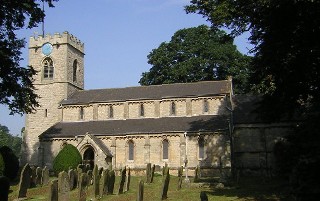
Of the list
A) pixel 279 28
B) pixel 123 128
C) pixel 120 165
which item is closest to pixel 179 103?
pixel 123 128

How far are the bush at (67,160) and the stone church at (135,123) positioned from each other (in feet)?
9.34

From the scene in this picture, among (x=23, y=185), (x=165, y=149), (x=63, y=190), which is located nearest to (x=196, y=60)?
(x=165, y=149)

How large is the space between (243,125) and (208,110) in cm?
463

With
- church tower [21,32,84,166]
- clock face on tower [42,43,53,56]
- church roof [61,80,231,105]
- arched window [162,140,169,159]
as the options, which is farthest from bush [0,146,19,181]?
clock face on tower [42,43,53,56]

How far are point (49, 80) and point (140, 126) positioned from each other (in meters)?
13.6

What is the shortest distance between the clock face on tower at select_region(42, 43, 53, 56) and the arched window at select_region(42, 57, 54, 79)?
2.37 ft

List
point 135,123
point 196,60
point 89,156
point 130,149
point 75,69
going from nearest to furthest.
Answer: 1. point 130,149
2. point 89,156
3. point 135,123
4. point 75,69
5. point 196,60

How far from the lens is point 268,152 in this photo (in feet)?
117

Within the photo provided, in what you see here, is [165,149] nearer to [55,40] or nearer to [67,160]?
[67,160]

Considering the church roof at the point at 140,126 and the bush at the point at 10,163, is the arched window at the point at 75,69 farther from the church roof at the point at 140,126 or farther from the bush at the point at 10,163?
the bush at the point at 10,163

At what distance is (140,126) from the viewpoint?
39.6m

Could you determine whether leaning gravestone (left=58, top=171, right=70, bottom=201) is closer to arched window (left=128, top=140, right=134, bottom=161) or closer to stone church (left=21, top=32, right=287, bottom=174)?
stone church (left=21, top=32, right=287, bottom=174)

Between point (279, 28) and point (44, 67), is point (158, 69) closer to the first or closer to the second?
point (44, 67)

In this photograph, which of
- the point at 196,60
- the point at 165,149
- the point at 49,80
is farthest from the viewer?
the point at 196,60
